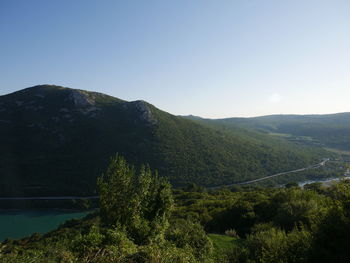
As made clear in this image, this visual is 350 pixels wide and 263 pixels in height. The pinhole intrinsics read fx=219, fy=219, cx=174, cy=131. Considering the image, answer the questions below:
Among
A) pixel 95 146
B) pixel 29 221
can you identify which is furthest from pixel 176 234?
pixel 95 146

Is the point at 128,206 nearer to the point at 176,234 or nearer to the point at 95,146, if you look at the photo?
the point at 176,234

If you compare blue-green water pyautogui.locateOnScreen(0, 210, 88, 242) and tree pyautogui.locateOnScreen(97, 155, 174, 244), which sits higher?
tree pyautogui.locateOnScreen(97, 155, 174, 244)

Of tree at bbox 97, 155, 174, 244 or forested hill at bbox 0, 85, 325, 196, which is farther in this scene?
forested hill at bbox 0, 85, 325, 196

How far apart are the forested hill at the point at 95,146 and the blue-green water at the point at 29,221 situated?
30.7ft


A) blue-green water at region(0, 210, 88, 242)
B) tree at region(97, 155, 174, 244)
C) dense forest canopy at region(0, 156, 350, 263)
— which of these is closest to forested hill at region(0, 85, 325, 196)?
blue-green water at region(0, 210, 88, 242)

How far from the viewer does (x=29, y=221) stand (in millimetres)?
65688

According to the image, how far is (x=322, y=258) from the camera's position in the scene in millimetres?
7672

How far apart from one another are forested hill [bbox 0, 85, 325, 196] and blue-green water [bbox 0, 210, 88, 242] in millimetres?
9362

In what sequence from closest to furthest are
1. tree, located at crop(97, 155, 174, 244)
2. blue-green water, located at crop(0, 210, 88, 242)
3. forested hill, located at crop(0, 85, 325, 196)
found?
1. tree, located at crop(97, 155, 174, 244)
2. blue-green water, located at crop(0, 210, 88, 242)
3. forested hill, located at crop(0, 85, 325, 196)

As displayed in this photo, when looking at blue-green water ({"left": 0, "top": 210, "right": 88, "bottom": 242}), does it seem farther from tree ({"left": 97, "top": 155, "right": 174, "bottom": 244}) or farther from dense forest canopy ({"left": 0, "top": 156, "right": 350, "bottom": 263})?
tree ({"left": 97, "top": 155, "right": 174, "bottom": 244})

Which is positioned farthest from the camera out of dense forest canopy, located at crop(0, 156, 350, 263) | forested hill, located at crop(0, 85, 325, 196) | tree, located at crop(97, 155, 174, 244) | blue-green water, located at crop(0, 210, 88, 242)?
forested hill, located at crop(0, 85, 325, 196)

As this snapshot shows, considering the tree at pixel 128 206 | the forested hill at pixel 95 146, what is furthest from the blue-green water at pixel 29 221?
the tree at pixel 128 206

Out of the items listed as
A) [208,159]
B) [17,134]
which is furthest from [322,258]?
[17,134]

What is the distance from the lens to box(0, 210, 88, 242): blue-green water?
195ft
